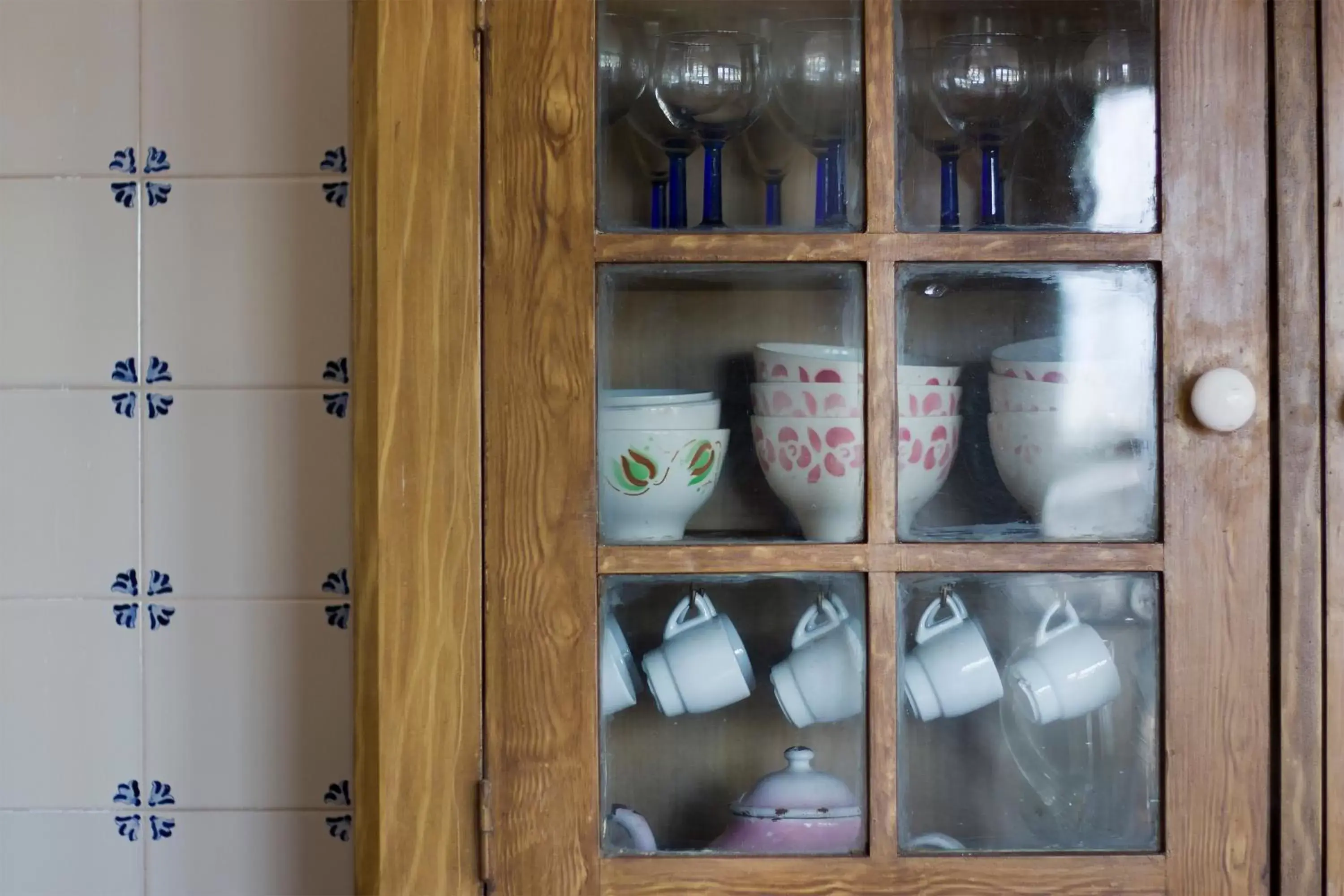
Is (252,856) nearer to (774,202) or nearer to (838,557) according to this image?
(838,557)

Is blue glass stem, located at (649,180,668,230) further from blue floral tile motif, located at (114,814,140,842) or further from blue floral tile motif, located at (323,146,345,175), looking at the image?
blue floral tile motif, located at (114,814,140,842)

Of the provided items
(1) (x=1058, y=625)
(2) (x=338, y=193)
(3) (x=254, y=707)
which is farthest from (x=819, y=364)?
(3) (x=254, y=707)

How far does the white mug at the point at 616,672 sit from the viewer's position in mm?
723

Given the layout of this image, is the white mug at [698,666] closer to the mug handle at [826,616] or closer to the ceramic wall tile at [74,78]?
the mug handle at [826,616]

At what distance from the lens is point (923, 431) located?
0.73 metres

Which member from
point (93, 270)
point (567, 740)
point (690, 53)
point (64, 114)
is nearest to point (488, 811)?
point (567, 740)

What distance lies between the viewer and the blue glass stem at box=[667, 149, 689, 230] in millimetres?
729

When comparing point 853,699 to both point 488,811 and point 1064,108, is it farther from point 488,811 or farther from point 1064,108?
point 1064,108

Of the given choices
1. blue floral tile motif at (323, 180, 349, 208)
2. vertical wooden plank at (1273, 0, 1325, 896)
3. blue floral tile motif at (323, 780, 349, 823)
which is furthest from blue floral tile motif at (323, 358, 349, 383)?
vertical wooden plank at (1273, 0, 1325, 896)

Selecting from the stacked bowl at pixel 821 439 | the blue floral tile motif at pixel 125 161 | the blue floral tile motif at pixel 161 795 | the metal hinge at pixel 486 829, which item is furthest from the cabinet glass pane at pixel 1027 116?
the blue floral tile motif at pixel 161 795

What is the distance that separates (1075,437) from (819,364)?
17 cm

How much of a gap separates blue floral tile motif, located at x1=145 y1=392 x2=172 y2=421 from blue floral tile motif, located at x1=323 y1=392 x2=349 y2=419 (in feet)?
0.44

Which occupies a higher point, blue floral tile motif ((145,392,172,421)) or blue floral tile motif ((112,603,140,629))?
blue floral tile motif ((145,392,172,421))

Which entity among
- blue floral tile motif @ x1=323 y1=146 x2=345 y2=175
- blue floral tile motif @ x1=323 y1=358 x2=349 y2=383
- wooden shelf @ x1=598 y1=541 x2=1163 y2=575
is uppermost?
blue floral tile motif @ x1=323 y1=146 x2=345 y2=175
